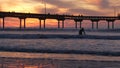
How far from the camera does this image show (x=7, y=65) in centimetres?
1622

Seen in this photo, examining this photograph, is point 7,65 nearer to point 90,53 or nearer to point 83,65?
point 83,65

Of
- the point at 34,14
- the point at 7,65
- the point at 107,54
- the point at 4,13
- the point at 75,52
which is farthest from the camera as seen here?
the point at 34,14

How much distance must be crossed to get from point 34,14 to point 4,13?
35.4 feet

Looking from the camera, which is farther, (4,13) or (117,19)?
(117,19)

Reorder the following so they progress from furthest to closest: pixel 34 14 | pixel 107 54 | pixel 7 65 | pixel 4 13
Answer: pixel 34 14 < pixel 4 13 < pixel 107 54 < pixel 7 65

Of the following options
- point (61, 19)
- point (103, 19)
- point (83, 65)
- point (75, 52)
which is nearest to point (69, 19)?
point (61, 19)

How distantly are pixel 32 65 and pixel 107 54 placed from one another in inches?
338

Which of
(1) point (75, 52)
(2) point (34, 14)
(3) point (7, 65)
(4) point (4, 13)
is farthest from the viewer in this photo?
(2) point (34, 14)

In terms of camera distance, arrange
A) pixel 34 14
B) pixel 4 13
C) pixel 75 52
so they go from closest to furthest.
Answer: pixel 75 52 < pixel 4 13 < pixel 34 14

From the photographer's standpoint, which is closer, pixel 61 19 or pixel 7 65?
pixel 7 65

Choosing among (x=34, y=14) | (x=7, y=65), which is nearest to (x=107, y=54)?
(x=7, y=65)

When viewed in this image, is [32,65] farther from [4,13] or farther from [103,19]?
[103,19]

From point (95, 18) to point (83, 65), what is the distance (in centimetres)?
8582

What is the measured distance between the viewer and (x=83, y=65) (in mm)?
16750
